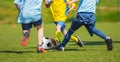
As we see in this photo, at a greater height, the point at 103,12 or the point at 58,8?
the point at 58,8

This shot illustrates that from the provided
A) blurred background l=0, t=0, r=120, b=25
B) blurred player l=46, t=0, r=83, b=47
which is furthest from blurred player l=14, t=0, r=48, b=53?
blurred background l=0, t=0, r=120, b=25

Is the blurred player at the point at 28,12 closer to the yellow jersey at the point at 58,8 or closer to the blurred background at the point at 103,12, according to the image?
the yellow jersey at the point at 58,8

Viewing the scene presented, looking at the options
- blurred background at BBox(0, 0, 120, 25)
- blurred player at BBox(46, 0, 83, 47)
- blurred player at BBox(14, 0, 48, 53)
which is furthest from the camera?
blurred background at BBox(0, 0, 120, 25)

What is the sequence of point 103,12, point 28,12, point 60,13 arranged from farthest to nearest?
point 103,12 → point 60,13 → point 28,12

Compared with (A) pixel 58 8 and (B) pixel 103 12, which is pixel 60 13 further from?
(B) pixel 103 12

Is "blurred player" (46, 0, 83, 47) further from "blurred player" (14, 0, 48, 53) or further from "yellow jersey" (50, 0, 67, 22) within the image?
"blurred player" (14, 0, 48, 53)

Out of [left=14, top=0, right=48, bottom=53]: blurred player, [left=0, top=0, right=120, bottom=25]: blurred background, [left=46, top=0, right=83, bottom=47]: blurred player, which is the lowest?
[left=0, top=0, right=120, bottom=25]: blurred background

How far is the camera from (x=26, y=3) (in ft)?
39.0

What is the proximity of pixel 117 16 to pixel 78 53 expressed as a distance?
1009 inches

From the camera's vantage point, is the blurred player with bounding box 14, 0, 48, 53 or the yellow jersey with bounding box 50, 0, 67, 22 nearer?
the blurred player with bounding box 14, 0, 48, 53

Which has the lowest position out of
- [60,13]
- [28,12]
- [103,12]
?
[103,12]

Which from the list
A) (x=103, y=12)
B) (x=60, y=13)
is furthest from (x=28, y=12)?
(x=103, y=12)

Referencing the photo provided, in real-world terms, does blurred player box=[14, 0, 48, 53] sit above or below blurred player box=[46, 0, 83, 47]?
above

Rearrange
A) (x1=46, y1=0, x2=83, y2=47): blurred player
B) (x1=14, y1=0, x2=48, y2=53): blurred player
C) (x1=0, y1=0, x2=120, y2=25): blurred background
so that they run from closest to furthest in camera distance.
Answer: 1. (x1=14, y1=0, x2=48, y2=53): blurred player
2. (x1=46, y1=0, x2=83, y2=47): blurred player
3. (x1=0, y1=0, x2=120, y2=25): blurred background
